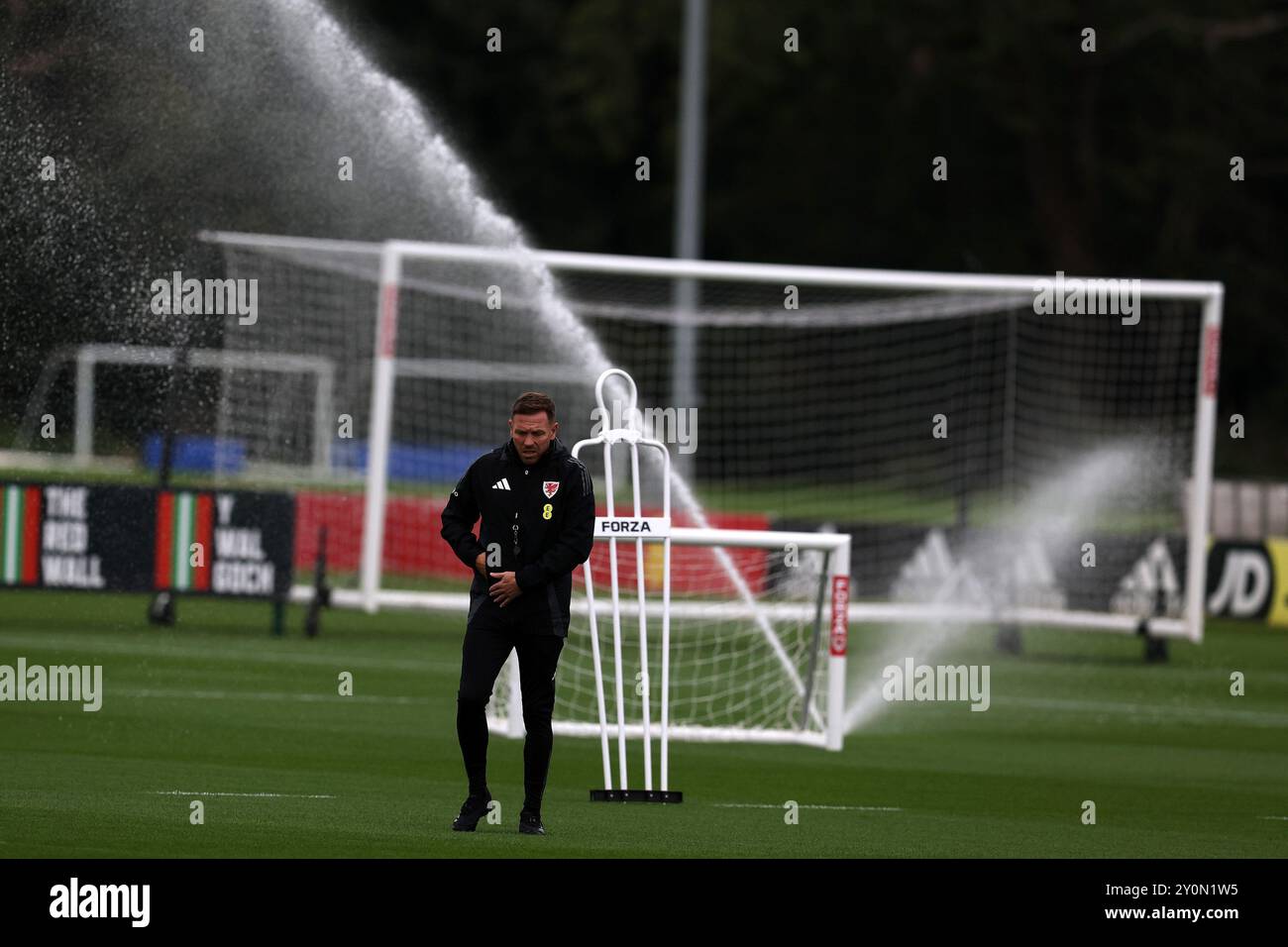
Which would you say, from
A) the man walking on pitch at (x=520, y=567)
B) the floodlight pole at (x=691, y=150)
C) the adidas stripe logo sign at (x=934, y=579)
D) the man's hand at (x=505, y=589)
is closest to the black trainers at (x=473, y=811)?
the man walking on pitch at (x=520, y=567)

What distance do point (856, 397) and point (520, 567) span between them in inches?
975

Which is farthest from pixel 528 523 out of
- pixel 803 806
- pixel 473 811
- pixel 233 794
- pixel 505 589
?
pixel 803 806

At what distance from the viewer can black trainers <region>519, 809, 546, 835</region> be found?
10.3m

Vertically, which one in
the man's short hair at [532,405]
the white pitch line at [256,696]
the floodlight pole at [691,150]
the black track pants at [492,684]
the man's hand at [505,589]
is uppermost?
the floodlight pole at [691,150]

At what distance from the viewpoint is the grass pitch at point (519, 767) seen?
1029 centimetres

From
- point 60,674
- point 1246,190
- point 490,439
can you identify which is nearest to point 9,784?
point 60,674

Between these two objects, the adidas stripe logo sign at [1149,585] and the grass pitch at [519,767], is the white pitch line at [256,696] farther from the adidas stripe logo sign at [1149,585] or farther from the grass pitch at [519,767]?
the adidas stripe logo sign at [1149,585]

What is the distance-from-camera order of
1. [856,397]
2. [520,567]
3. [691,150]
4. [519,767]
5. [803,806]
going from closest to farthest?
[520,567] → [803,806] → [519,767] → [691,150] → [856,397]

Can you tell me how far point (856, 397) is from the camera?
3469 centimetres

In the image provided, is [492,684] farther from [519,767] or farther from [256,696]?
[256,696]

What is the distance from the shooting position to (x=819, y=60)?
168ft

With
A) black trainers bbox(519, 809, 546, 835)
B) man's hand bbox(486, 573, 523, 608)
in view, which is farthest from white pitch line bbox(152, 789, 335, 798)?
man's hand bbox(486, 573, 523, 608)

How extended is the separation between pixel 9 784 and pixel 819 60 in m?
42.0

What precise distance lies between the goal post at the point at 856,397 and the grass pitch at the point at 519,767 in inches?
56.6
